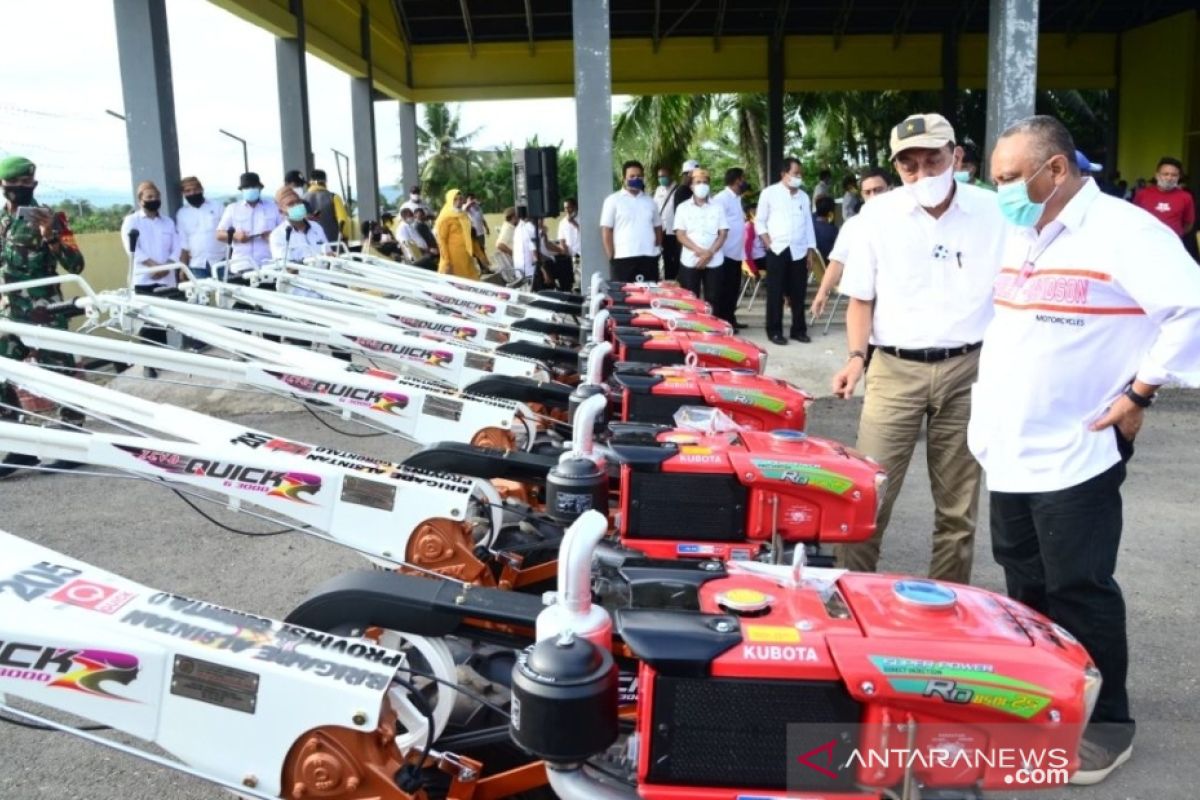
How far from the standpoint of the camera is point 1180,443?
22.0 feet

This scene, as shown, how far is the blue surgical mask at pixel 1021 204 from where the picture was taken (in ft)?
9.10

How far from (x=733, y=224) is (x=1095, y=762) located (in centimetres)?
797

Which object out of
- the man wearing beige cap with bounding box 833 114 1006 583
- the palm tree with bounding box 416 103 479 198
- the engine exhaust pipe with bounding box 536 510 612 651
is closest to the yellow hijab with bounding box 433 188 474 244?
the man wearing beige cap with bounding box 833 114 1006 583

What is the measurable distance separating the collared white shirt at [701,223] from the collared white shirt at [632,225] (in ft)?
1.47

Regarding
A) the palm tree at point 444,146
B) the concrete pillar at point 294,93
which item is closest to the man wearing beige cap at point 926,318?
the concrete pillar at point 294,93

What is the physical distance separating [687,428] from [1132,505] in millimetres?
3140

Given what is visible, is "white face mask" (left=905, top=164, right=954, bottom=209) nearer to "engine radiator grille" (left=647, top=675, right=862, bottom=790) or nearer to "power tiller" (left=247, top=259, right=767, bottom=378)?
"power tiller" (left=247, top=259, right=767, bottom=378)

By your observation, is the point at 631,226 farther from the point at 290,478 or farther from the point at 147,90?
the point at 290,478

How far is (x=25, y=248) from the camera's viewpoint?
675 centimetres

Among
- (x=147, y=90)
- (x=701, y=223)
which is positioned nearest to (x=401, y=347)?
(x=701, y=223)

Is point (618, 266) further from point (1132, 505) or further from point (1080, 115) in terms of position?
point (1080, 115)

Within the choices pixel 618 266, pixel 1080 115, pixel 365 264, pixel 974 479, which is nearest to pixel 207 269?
pixel 365 264

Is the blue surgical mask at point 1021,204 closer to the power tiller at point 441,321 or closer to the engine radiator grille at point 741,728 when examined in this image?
the engine radiator grille at point 741,728

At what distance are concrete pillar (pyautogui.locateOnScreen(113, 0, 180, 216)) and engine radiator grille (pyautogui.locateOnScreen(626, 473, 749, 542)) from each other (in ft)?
26.9
